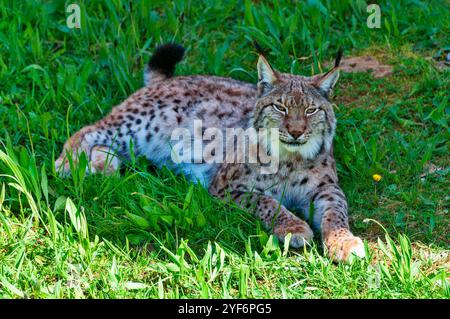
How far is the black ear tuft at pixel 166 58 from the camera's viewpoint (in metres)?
6.23

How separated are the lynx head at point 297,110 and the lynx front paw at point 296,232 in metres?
0.58

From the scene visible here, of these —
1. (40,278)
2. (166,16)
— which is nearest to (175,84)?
(166,16)

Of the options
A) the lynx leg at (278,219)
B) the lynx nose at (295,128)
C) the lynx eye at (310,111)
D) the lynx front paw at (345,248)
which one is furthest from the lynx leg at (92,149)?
the lynx front paw at (345,248)

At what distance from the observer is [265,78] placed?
215 inches

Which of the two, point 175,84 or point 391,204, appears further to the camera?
point 175,84

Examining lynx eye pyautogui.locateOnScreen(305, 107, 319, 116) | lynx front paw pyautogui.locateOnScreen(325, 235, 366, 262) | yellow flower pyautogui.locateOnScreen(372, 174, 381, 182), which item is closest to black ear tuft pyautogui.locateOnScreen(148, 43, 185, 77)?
lynx eye pyautogui.locateOnScreen(305, 107, 319, 116)

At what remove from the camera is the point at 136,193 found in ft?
16.7

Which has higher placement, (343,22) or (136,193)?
(343,22)

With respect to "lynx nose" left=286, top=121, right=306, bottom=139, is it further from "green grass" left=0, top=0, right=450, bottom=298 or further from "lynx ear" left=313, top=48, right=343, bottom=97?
"green grass" left=0, top=0, right=450, bottom=298

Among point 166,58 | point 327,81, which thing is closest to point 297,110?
point 327,81
